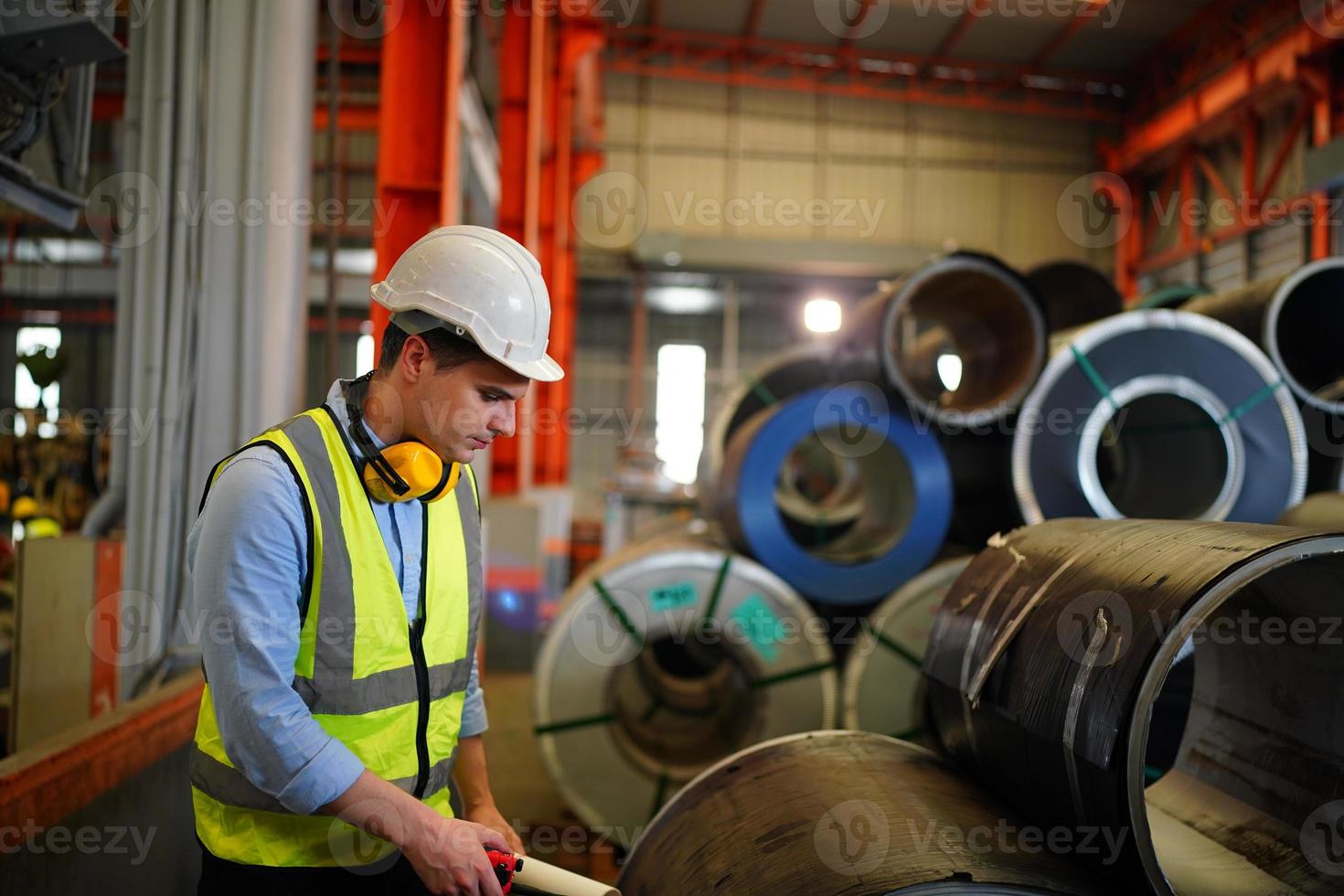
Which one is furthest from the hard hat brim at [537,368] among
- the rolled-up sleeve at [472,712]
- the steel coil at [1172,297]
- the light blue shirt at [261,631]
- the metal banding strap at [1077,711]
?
the steel coil at [1172,297]

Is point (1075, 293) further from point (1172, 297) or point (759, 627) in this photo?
point (759, 627)

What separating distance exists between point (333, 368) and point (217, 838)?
95.8 inches

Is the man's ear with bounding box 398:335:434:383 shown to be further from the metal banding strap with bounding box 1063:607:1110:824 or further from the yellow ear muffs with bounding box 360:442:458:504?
the metal banding strap with bounding box 1063:607:1110:824

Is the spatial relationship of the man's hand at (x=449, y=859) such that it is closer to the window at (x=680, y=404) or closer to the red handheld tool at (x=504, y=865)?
the red handheld tool at (x=504, y=865)

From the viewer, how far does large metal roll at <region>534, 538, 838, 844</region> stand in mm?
3959

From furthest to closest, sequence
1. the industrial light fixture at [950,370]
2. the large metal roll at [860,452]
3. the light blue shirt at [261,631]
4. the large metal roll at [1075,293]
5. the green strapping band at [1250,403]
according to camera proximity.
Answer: the large metal roll at [1075,293], the industrial light fixture at [950,370], the large metal roll at [860,452], the green strapping band at [1250,403], the light blue shirt at [261,631]

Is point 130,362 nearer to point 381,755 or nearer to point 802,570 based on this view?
point 381,755

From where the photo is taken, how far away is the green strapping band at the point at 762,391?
6.17 metres

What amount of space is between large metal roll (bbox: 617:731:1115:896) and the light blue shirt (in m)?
0.88

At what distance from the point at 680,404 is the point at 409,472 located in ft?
53.5

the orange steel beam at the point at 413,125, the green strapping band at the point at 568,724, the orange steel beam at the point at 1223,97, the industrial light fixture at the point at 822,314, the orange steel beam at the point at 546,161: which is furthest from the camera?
the industrial light fixture at the point at 822,314

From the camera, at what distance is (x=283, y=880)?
5.43ft

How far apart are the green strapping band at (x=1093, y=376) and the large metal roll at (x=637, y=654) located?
1.53 meters

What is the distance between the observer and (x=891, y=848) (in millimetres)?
1814
